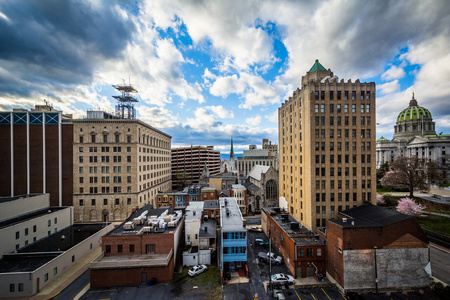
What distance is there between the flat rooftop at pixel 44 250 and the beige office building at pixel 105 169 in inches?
487

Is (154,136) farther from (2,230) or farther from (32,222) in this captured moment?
(2,230)

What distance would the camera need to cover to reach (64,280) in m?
31.5

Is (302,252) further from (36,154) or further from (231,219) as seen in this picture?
(36,154)

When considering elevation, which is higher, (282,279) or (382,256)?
(382,256)

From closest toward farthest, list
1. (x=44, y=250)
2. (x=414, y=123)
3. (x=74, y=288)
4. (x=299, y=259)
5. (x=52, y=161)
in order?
(x=74, y=288) < (x=299, y=259) < (x=44, y=250) < (x=52, y=161) < (x=414, y=123)

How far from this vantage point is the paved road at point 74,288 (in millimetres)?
27891

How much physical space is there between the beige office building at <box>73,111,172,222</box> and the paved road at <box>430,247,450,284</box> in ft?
238

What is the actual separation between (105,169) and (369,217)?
73.8 metres

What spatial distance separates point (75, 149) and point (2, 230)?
109ft

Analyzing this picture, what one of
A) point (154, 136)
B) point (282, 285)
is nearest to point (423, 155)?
point (282, 285)

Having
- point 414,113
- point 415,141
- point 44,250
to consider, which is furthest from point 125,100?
point 414,113

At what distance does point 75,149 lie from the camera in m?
60.9

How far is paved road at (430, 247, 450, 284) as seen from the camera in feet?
98.9

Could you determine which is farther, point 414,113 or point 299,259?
point 414,113
